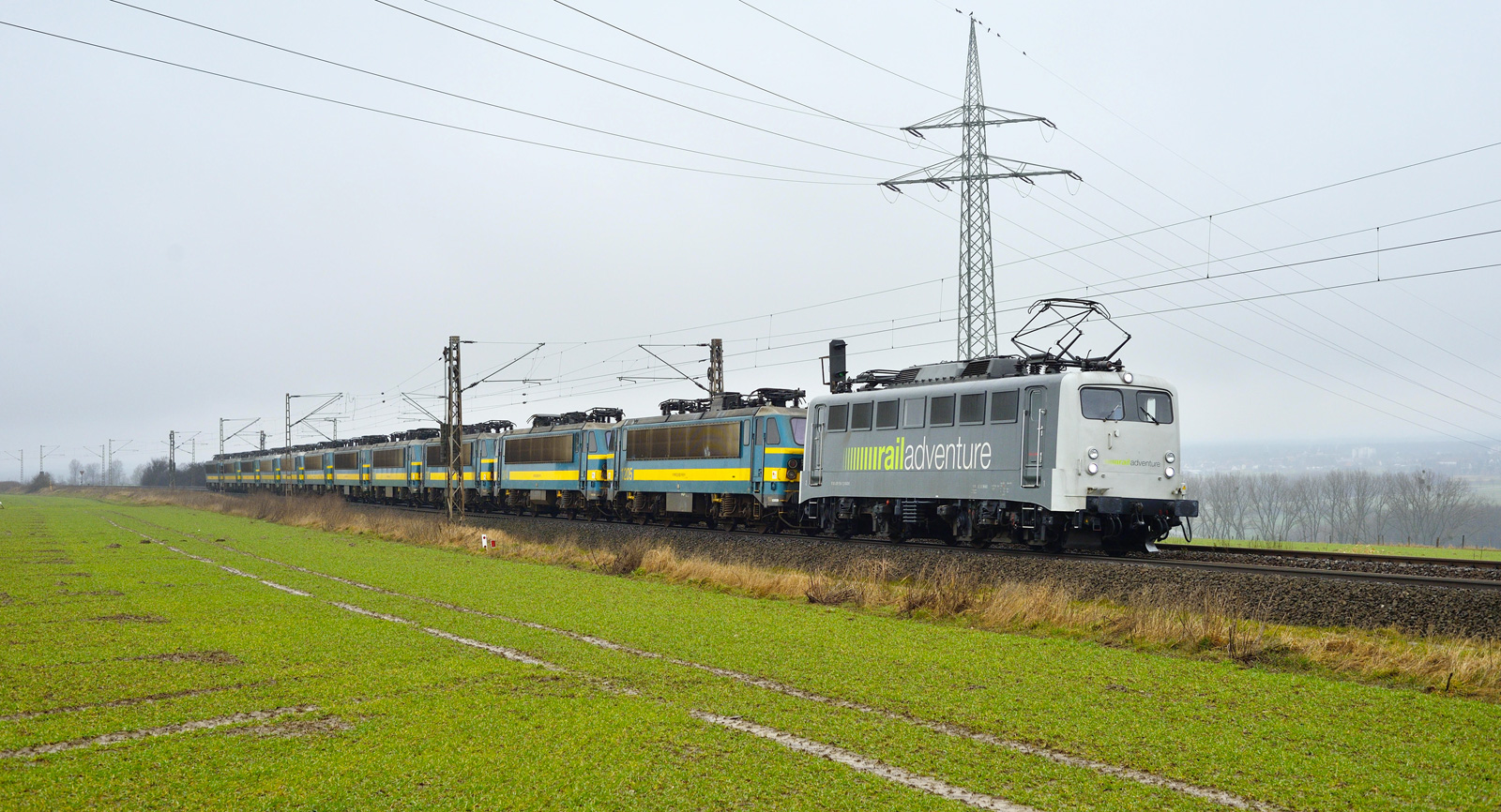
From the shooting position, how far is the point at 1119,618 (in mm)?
13797

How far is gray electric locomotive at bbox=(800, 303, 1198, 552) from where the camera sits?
20.6 meters

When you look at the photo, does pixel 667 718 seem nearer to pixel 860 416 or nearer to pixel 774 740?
pixel 774 740

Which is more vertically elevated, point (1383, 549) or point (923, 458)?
point (923, 458)

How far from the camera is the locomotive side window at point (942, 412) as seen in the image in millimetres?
23500

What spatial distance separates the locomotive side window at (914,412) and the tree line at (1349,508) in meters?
58.8

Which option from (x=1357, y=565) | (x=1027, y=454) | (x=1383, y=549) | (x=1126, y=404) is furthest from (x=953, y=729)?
(x=1383, y=549)

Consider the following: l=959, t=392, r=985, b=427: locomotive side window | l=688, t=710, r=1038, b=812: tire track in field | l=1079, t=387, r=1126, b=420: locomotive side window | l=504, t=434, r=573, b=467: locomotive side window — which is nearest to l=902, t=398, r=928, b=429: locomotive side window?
l=959, t=392, r=985, b=427: locomotive side window

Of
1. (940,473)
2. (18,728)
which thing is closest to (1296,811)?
(18,728)

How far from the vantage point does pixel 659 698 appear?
9.52m

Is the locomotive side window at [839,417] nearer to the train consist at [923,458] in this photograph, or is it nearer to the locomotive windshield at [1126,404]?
the train consist at [923,458]

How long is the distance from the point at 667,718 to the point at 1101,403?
14718 millimetres

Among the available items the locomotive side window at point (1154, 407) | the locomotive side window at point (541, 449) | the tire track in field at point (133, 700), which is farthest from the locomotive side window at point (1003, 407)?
the locomotive side window at point (541, 449)

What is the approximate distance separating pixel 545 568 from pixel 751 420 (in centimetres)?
1042

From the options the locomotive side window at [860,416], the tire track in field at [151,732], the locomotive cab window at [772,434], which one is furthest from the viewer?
the locomotive cab window at [772,434]
